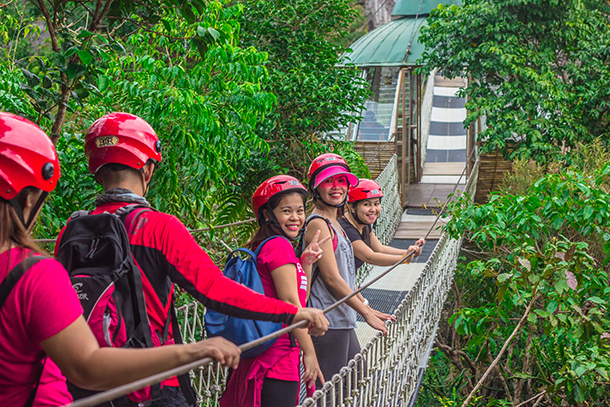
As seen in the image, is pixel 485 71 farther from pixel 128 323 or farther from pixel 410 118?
pixel 128 323

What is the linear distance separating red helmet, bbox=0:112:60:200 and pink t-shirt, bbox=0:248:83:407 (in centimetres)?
11

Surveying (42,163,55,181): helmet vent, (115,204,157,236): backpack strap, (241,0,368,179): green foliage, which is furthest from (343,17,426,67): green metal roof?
(42,163,55,181): helmet vent

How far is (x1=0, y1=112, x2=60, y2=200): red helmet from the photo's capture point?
2.85 feet

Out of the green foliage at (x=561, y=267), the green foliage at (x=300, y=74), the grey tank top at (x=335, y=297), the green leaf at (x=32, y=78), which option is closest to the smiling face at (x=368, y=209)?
the grey tank top at (x=335, y=297)

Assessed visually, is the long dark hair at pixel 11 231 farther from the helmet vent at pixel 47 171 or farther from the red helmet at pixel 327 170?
the red helmet at pixel 327 170

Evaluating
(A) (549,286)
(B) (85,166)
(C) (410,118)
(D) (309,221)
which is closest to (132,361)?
(D) (309,221)

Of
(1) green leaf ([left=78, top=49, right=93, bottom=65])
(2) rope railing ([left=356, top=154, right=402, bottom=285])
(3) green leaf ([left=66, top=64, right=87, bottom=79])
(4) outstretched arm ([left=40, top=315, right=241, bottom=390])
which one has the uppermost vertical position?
(1) green leaf ([left=78, top=49, right=93, bottom=65])

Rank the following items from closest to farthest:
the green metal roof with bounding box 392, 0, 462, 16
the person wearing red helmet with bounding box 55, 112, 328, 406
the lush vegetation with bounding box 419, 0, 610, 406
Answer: the person wearing red helmet with bounding box 55, 112, 328, 406
the lush vegetation with bounding box 419, 0, 610, 406
the green metal roof with bounding box 392, 0, 462, 16

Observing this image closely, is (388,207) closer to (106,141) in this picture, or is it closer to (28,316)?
(106,141)

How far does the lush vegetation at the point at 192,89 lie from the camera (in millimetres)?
2469

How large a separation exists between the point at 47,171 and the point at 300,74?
4.82 m

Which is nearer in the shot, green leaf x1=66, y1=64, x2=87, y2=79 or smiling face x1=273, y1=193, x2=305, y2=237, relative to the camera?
smiling face x1=273, y1=193, x2=305, y2=237

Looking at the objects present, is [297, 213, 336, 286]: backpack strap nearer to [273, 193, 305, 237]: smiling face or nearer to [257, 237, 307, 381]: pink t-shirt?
[273, 193, 305, 237]: smiling face

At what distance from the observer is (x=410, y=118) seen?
8703mm
